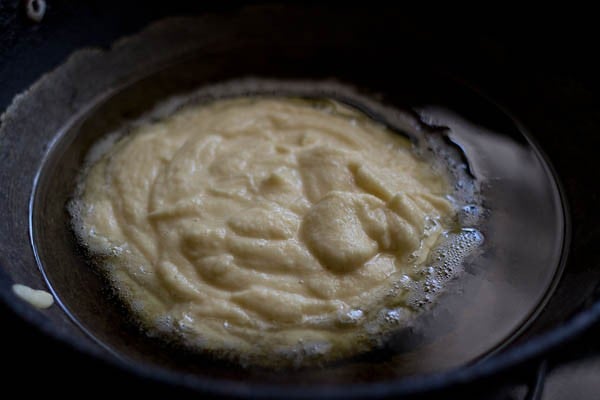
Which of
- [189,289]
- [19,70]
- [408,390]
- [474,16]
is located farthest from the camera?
[474,16]

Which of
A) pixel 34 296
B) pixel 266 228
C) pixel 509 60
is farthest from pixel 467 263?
pixel 34 296

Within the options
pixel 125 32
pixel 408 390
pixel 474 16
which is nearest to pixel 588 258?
pixel 408 390

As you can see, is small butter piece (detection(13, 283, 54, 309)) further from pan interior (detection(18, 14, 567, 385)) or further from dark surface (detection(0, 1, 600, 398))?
dark surface (detection(0, 1, 600, 398))

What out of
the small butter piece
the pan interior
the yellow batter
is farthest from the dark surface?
the small butter piece

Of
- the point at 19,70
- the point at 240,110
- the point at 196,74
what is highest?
the point at 196,74

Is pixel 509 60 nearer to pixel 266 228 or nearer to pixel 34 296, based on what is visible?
pixel 266 228

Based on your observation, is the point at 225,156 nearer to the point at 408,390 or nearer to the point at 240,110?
the point at 240,110

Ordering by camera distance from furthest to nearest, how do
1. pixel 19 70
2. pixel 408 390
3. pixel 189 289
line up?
pixel 19 70 → pixel 189 289 → pixel 408 390
